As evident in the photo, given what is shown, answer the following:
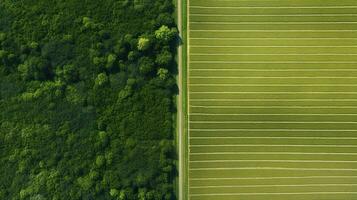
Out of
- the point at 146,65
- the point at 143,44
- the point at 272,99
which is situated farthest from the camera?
the point at 272,99

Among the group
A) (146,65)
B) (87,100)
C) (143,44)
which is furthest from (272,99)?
(87,100)

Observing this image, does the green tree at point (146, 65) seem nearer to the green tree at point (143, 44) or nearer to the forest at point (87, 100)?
the forest at point (87, 100)

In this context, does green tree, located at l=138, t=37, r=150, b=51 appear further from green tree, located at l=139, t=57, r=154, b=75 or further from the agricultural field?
the agricultural field

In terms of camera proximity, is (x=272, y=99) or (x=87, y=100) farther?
(x=272, y=99)

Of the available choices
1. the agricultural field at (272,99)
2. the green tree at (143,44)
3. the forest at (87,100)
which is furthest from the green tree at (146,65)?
the agricultural field at (272,99)

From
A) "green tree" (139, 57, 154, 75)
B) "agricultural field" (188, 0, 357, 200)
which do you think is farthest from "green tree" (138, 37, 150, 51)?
"agricultural field" (188, 0, 357, 200)

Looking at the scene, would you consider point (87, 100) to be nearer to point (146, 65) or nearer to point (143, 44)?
point (146, 65)
